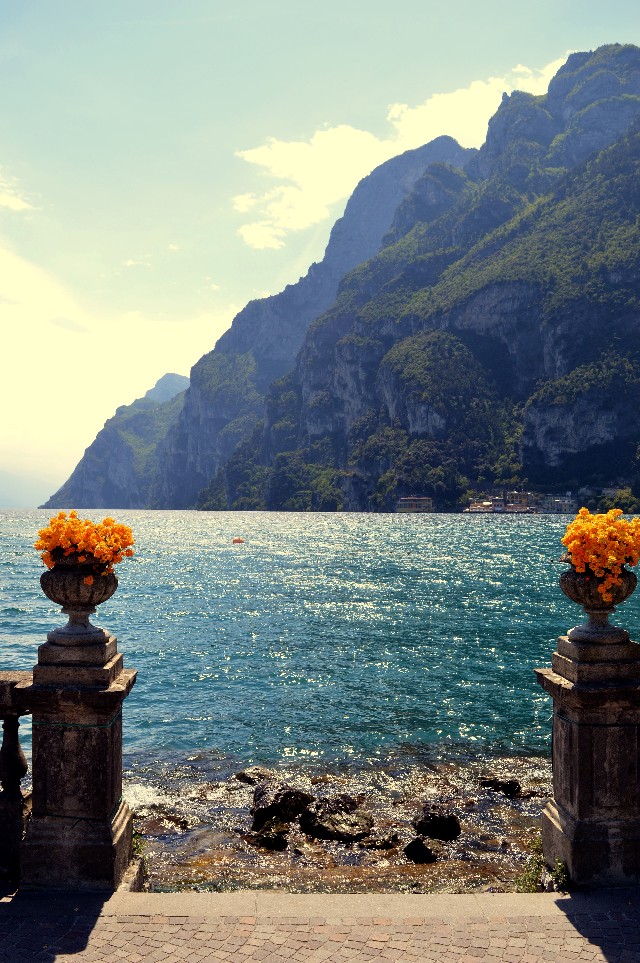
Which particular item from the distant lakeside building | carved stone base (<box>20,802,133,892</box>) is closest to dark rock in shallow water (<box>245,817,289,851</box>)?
carved stone base (<box>20,802,133,892</box>)

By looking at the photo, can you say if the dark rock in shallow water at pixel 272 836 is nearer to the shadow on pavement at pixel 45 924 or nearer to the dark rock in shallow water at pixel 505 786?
the dark rock in shallow water at pixel 505 786

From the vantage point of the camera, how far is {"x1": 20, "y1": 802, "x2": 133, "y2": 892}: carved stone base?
19.8ft

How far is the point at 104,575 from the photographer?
21.2 feet

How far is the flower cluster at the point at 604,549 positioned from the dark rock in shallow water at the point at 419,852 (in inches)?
277

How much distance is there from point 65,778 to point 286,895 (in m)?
2.28

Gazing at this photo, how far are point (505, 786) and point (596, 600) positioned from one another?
983 centimetres

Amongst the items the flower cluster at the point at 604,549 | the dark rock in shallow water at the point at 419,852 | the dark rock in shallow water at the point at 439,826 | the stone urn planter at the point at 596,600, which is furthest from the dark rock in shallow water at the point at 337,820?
the flower cluster at the point at 604,549

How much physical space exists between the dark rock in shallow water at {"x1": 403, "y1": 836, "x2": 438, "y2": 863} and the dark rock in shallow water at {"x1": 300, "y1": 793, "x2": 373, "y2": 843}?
A: 1092mm

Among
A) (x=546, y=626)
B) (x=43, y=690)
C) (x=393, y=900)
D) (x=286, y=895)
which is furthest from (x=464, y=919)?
(x=546, y=626)

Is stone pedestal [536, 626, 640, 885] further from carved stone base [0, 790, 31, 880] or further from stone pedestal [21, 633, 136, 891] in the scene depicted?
carved stone base [0, 790, 31, 880]

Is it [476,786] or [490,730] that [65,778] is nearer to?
[476,786]

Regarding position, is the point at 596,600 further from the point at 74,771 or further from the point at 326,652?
the point at 326,652

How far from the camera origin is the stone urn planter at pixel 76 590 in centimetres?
631

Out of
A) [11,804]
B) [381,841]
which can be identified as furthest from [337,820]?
[11,804]
